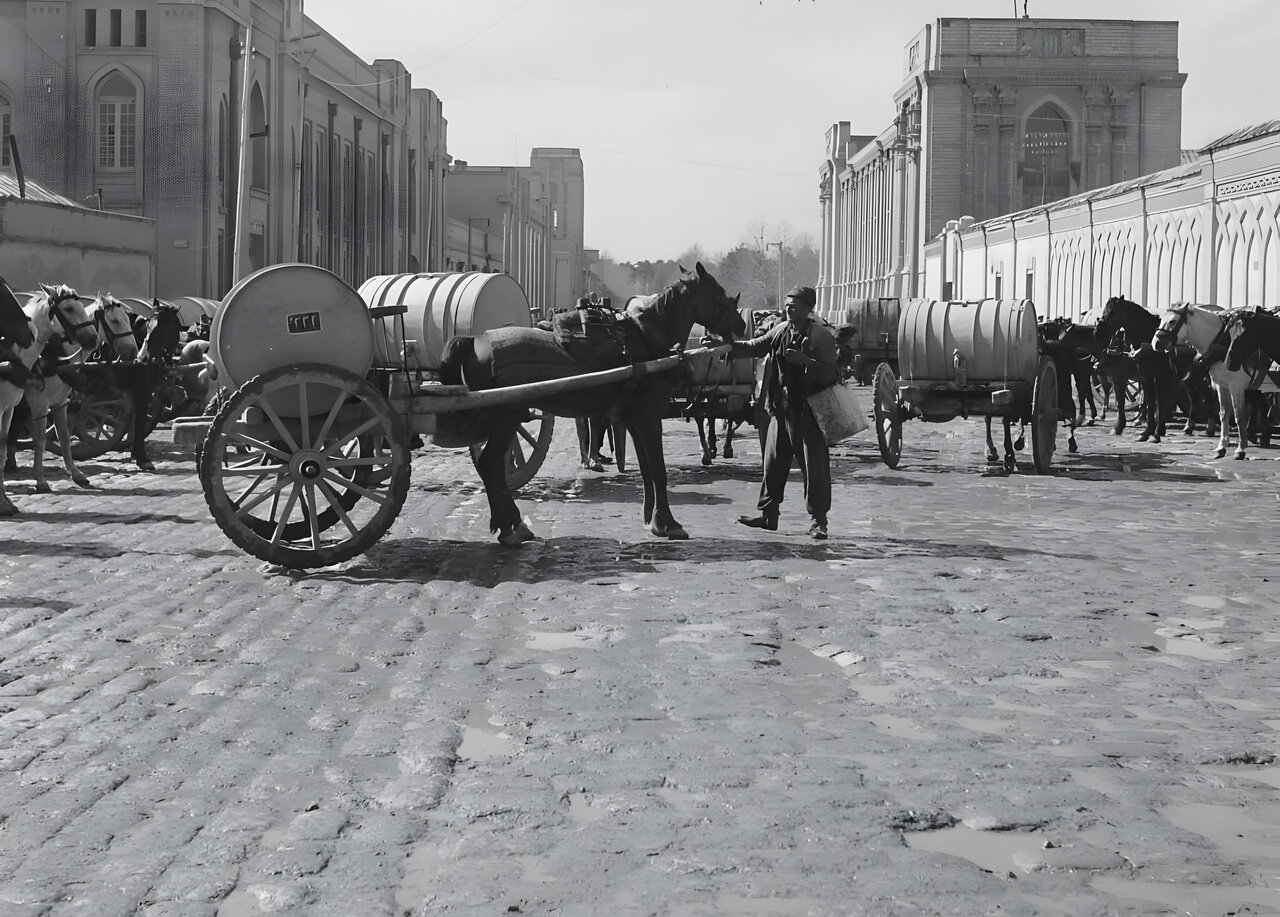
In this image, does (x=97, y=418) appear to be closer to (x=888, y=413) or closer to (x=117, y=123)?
(x=888, y=413)

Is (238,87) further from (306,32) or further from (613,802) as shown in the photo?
(613,802)

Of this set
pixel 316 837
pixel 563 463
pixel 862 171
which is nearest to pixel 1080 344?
pixel 563 463

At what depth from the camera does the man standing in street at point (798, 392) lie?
12.6m

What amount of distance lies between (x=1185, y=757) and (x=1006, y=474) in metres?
13.7

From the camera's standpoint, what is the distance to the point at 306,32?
205 feet

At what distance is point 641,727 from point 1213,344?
17723mm

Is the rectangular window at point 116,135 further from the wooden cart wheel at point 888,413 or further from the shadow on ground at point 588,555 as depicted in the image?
the shadow on ground at point 588,555

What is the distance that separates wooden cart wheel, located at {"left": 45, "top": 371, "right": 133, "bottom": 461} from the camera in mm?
19625

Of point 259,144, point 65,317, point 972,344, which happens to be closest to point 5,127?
point 259,144

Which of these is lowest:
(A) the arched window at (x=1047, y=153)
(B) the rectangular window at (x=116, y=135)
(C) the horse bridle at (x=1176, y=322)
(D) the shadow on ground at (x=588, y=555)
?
(D) the shadow on ground at (x=588, y=555)

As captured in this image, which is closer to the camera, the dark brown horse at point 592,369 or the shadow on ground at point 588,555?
the shadow on ground at point 588,555

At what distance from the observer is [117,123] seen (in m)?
49.9

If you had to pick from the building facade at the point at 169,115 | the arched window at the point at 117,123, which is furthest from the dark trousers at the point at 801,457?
the arched window at the point at 117,123

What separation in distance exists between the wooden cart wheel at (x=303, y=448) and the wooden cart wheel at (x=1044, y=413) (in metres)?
10.2
